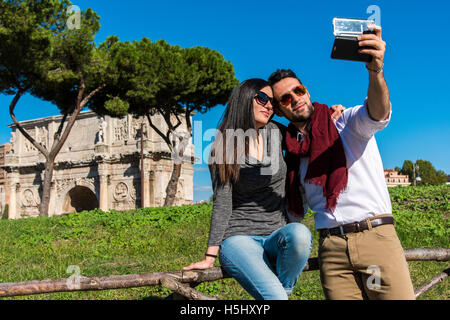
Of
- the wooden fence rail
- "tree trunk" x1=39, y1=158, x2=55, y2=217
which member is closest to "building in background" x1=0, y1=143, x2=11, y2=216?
"tree trunk" x1=39, y1=158, x2=55, y2=217

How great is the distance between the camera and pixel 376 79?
202cm

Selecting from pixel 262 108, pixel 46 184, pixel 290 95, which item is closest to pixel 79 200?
pixel 46 184

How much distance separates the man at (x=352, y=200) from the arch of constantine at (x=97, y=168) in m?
23.4

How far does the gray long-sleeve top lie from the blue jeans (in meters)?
0.08

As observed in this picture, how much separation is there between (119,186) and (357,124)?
27316 millimetres

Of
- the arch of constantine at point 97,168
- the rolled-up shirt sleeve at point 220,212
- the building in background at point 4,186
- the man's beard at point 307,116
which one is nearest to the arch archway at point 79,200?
the arch of constantine at point 97,168

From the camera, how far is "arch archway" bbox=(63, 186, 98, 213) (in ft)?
101

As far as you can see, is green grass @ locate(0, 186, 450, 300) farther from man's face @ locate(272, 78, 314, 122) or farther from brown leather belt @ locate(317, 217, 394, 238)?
man's face @ locate(272, 78, 314, 122)

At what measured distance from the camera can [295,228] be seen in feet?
7.88

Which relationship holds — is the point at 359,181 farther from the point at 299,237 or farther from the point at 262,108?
the point at 262,108

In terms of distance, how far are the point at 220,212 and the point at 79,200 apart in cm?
3175
